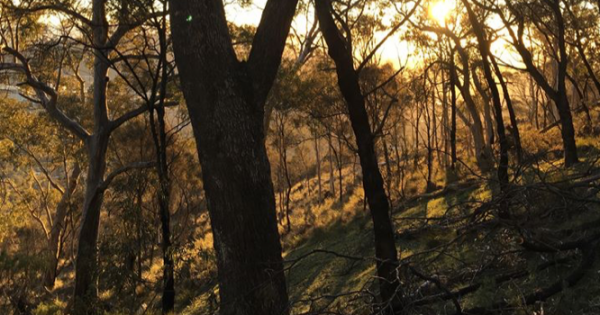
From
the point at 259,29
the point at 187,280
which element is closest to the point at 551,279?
the point at 259,29

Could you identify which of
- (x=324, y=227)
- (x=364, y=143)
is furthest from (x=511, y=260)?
(x=324, y=227)

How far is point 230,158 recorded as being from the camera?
2.99m

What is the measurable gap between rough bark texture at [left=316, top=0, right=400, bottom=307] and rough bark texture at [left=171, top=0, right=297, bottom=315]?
105 cm

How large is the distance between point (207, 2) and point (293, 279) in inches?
241

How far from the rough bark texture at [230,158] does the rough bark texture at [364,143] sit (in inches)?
41.2

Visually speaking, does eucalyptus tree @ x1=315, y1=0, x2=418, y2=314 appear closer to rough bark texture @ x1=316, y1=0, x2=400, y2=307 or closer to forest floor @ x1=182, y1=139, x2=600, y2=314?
rough bark texture @ x1=316, y1=0, x2=400, y2=307

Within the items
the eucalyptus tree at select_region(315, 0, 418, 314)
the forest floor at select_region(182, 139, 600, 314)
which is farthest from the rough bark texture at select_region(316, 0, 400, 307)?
the forest floor at select_region(182, 139, 600, 314)

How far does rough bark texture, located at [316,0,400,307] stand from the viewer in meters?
3.87

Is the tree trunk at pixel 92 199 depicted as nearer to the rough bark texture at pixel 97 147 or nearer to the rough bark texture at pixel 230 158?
the rough bark texture at pixel 97 147

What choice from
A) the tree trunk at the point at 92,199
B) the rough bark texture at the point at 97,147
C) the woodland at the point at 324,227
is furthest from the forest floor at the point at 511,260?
the rough bark texture at the point at 97,147

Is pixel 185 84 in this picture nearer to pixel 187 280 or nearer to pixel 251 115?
pixel 251 115

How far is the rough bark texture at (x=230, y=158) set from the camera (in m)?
2.97

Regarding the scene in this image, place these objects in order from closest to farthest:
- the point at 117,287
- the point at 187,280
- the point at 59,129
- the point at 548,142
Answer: the point at 117,287 → the point at 187,280 → the point at 548,142 → the point at 59,129

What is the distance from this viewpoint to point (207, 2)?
315 cm
